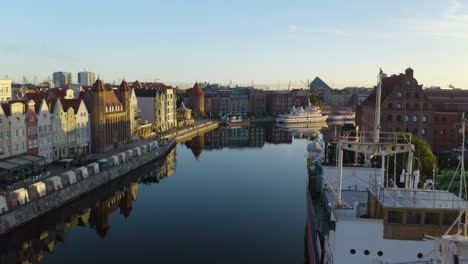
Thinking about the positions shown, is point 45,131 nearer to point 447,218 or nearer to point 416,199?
point 416,199

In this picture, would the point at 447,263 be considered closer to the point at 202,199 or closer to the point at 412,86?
the point at 202,199

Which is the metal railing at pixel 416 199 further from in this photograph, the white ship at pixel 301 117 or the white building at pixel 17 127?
the white ship at pixel 301 117

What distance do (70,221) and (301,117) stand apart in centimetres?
10773

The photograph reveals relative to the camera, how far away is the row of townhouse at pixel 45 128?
4530 centimetres

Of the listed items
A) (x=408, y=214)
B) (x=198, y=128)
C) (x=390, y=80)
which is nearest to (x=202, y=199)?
(x=408, y=214)

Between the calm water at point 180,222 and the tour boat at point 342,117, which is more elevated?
the tour boat at point 342,117

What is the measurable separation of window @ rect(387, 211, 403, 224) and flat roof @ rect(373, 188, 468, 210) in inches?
12.0

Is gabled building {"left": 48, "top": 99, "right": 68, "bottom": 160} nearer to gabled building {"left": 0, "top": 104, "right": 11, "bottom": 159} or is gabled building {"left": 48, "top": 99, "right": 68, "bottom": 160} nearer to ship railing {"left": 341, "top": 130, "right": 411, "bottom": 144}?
gabled building {"left": 0, "top": 104, "right": 11, "bottom": 159}

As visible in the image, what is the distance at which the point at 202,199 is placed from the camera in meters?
43.8

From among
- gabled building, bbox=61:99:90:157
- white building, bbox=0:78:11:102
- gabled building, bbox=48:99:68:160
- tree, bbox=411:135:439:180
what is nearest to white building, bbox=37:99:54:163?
gabled building, bbox=48:99:68:160

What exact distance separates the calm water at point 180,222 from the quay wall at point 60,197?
66 cm

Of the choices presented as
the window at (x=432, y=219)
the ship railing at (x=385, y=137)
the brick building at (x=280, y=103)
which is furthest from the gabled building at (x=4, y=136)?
the brick building at (x=280, y=103)

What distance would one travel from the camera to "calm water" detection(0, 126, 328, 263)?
2967cm

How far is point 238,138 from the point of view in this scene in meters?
101
